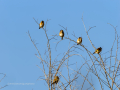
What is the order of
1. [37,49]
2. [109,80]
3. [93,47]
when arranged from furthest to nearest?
1. [37,49]
2. [93,47]
3. [109,80]

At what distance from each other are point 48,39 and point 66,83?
877mm

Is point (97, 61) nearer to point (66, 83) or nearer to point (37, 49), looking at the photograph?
point (66, 83)

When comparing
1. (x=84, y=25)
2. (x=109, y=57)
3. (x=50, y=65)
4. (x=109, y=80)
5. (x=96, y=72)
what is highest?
(x=84, y=25)

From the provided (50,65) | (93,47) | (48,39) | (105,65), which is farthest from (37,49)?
(105,65)

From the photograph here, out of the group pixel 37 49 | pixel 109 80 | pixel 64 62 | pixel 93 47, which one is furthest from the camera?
pixel 37 49

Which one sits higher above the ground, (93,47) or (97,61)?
(93,47)

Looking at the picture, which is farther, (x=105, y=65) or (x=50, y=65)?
(x=50, y=65)

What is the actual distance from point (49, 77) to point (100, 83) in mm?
784

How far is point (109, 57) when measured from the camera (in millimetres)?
2580

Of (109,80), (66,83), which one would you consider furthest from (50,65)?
(109,80)

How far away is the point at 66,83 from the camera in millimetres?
2652

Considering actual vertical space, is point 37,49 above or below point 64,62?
above

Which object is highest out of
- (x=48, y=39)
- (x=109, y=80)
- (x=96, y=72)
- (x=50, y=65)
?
(x=48, y=39)

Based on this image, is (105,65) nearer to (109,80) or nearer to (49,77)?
(109,80)
